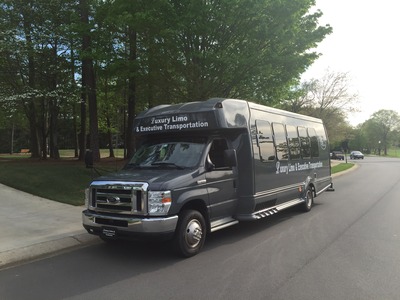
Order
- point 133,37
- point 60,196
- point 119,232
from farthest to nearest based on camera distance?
point 133,37
point 60,196
point 119,232

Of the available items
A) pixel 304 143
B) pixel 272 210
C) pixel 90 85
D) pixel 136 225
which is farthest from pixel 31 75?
pixel 136 225

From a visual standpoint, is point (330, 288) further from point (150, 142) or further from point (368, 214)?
point (368, 214)

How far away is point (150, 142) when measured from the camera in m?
8.05

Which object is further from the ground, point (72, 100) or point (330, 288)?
point (72, 100)

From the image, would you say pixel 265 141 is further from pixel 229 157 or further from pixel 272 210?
pixel 229 157

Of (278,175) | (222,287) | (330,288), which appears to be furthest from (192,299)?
(278,175)

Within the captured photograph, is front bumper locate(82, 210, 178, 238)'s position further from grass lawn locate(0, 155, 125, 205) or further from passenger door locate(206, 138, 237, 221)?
grass lawn locate(0, 155, 125, 205)

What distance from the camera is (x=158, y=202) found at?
6.02 metres

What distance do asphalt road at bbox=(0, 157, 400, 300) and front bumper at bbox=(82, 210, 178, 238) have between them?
1.64 feet

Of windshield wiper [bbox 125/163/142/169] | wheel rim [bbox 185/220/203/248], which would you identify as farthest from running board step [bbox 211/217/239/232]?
windshield wiper [bbox 125/163/142/169]

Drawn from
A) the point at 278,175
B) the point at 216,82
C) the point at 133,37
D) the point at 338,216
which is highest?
the point at 133,37

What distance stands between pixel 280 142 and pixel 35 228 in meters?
6.07

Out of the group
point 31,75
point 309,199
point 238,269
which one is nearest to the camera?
point 238,269

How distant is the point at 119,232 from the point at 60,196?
6.68 metres
